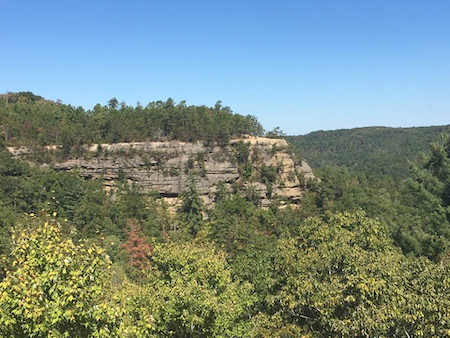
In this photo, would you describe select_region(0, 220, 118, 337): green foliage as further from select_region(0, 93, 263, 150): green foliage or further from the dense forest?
select_region(0, 93, 263, 150): green foliage

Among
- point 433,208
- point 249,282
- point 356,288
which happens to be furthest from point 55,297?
point 433,208

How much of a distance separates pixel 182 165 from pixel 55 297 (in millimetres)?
67724

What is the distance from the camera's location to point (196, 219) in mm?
62969

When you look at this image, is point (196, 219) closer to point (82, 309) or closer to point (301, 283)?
point (301, 283)

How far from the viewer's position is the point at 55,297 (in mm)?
7500

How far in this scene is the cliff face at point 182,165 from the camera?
74.4 meters

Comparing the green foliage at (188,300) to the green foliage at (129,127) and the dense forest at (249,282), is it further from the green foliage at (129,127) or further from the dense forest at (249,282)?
the green foliage at (129,127)

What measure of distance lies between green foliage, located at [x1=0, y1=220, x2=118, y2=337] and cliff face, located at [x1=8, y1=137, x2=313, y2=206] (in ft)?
213

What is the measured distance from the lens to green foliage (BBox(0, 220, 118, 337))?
290 inches

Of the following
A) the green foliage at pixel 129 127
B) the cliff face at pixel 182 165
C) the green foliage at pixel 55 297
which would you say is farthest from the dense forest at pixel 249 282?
the green foliage at pixel 129 127

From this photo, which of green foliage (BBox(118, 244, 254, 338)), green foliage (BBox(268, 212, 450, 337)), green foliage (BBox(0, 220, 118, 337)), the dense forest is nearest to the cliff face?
the dense forest

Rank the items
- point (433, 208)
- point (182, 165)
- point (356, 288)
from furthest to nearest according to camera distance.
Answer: point (182, 165), point (433, 208), point (356, 288)

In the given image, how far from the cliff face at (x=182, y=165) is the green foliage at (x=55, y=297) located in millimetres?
64994

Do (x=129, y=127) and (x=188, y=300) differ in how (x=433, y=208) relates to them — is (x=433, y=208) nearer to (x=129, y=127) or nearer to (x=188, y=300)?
(x=188, y=300)
